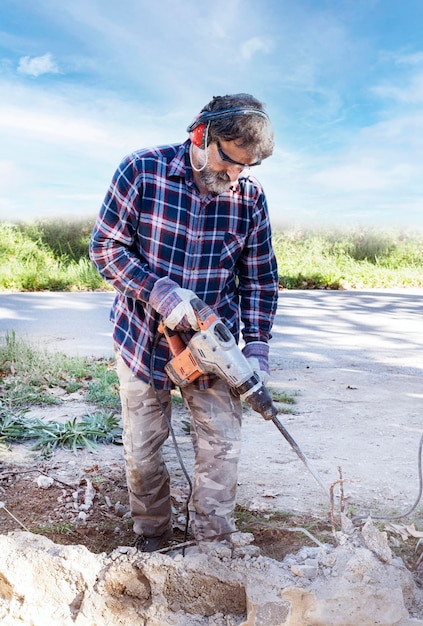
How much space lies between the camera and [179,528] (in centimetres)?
331

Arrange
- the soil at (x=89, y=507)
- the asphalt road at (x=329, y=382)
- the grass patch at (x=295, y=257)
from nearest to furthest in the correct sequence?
the soil at (x=89, y=507)
the asphalt road at (x=329, y=382)
the grass patch at (x=295, y=257)

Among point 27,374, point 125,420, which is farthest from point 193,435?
point 27,374

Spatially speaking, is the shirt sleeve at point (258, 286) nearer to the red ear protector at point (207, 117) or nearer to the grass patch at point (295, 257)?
the red ear protector at point (207, 117)

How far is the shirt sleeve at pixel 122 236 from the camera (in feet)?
8.68

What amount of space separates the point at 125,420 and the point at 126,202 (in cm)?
98

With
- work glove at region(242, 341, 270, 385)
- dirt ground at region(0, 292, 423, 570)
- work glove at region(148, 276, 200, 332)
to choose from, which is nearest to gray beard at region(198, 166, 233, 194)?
work glove at region(148, 276, 200, 332)

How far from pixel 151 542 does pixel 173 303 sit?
124cm

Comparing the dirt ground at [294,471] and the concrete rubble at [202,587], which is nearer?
the concrete rubble at [202,587]

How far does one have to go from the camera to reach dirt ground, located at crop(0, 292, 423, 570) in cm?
324

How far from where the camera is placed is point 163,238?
2695mm

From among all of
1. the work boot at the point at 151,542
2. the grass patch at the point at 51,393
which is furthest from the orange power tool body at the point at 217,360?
the grass patch at the point at 51,393

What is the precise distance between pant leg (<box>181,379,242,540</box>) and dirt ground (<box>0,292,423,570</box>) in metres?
0.31

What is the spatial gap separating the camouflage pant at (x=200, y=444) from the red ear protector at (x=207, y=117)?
1018mm

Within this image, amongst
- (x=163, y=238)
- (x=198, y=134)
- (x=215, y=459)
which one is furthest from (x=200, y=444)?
(x=198, y=134)
